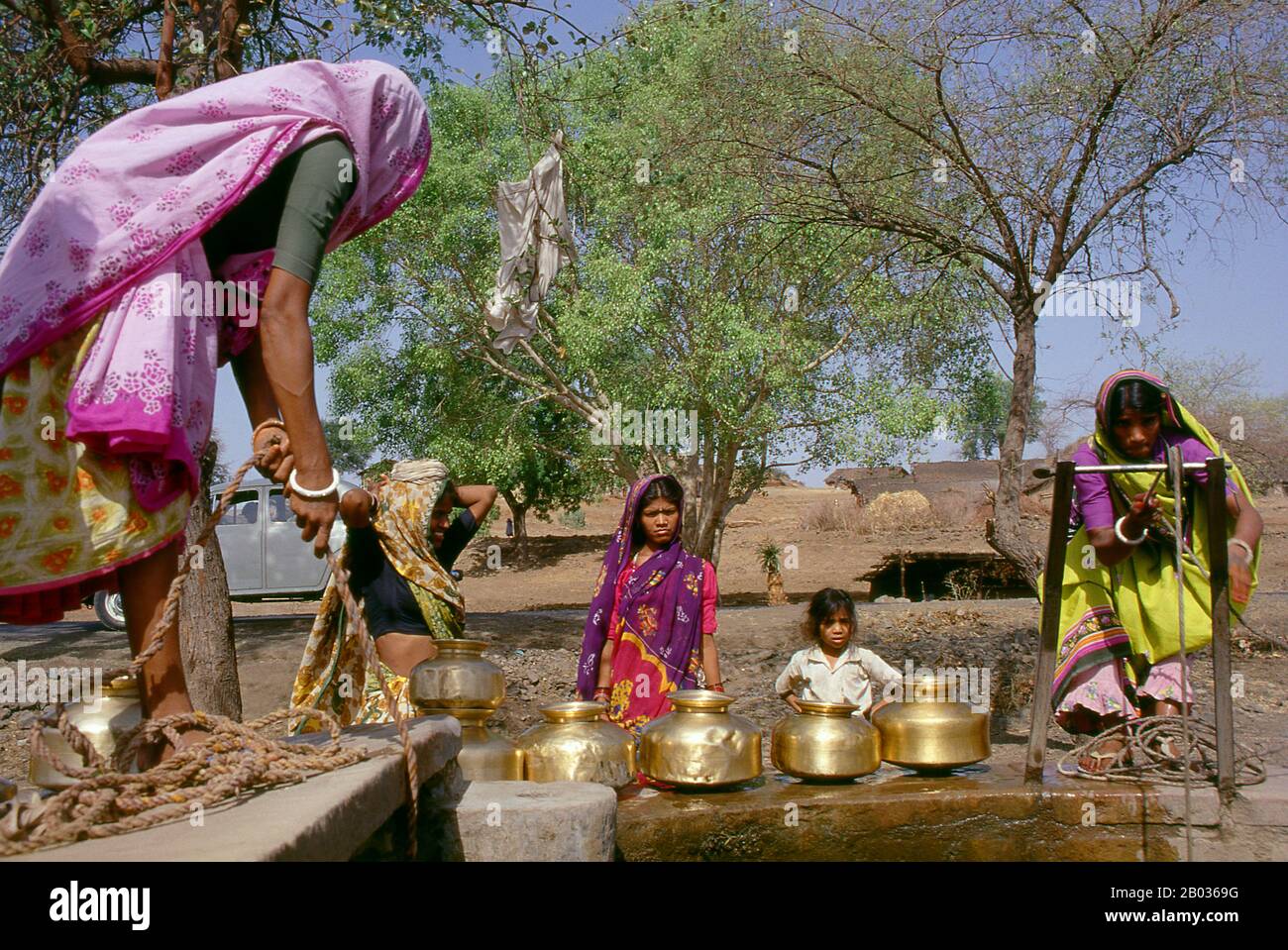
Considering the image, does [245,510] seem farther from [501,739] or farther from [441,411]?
[501,739]

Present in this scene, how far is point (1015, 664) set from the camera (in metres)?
10.6

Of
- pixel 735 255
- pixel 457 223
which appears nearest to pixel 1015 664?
pixel 735 255

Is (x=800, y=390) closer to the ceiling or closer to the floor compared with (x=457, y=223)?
closer to the floor

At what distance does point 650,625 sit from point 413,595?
3.67 ft

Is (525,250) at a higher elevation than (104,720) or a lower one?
higher


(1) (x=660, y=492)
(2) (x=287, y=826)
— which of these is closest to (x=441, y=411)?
(1) (x=660, y=492)

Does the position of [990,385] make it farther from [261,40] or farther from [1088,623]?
[1088,623]

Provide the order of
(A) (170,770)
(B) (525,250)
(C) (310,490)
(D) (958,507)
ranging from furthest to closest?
(D) (958,507), (B) (525,250), (C) (310,490), (A) (170,770)

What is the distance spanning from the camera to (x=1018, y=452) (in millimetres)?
9781

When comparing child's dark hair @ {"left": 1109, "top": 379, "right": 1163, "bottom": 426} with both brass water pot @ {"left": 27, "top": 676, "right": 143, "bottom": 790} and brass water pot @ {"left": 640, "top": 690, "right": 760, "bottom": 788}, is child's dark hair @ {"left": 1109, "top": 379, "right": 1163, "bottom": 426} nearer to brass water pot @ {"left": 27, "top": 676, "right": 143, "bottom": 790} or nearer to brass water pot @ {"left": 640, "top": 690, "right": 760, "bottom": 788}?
brass water pot @ {"left": 640, "top": 690, "right": 760, "bottom": 788}

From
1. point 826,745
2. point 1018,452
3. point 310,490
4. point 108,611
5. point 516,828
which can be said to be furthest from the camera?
point 108,611

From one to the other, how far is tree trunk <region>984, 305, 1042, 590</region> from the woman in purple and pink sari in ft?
17.2

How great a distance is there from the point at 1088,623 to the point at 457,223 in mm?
14107

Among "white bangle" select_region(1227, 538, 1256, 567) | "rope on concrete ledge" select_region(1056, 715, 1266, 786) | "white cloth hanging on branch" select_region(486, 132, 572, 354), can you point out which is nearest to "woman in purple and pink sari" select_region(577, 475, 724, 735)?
A: "rope on concrete ledge" select_region(1056, 715, 1266, 786)
